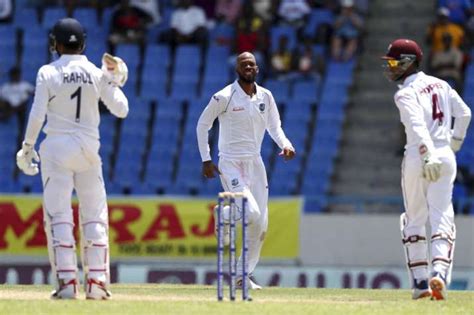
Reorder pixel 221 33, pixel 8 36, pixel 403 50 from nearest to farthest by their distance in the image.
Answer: pixel 403 50
pixel 221 33
pixel 8 36

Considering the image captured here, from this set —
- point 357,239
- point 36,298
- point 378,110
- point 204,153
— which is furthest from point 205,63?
point 36,298

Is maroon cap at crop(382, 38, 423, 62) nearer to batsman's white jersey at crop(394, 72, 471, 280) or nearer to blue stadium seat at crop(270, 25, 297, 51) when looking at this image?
batsman's white jersey at crop(394, 72, 471, 280)

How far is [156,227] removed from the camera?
73.3ft

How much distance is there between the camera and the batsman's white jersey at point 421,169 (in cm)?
1284

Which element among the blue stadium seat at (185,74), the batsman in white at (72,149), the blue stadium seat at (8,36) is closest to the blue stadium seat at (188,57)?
the blue stadium seat at (185,74)

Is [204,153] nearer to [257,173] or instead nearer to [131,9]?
[257,173]

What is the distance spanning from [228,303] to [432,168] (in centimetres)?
195

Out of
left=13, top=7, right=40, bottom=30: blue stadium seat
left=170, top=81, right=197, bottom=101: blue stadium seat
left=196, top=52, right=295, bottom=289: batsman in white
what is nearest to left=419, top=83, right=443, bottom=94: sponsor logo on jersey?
left=196, top=52, right=295, bottom=289: batsman in white

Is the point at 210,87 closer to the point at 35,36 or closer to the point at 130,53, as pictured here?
the point at 130,53

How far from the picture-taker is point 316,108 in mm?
24500

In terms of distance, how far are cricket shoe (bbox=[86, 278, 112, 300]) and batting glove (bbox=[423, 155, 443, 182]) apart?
270 centimetres

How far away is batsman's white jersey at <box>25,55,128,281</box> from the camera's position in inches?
487

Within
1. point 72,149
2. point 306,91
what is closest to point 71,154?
point 72,149

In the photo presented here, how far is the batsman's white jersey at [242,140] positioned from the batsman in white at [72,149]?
237cm
